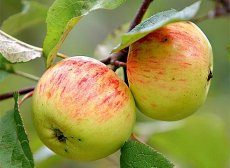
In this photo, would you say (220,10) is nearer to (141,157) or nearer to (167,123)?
(167,123)

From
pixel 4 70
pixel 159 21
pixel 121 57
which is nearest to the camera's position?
pixel 159 21

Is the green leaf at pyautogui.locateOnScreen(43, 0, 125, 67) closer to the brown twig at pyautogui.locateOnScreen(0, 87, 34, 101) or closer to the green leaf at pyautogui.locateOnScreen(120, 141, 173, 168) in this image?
the brown twig at pyautogui.locateOnScreen(0, 87, 34, 101)

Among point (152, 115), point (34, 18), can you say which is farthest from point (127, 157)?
point (34, 18)

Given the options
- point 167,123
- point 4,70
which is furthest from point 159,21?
point 167,123

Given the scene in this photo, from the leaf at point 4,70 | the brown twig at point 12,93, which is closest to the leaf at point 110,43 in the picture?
the leaf at point 4,70

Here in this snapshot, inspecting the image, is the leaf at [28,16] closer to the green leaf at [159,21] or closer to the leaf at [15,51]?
the leaf at [15,51]

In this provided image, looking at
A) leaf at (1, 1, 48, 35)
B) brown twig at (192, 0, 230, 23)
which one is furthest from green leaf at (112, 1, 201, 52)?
leaf at (1, 1, 48, 35)

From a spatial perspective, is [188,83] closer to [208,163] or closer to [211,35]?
[208,163]
